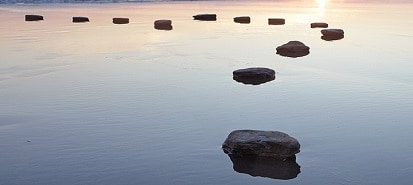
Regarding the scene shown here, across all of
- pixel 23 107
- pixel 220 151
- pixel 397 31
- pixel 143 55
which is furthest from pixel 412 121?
pixel 397 31

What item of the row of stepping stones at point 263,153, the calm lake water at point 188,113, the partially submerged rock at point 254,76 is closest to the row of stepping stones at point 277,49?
the partially submerged rock at point 254,76

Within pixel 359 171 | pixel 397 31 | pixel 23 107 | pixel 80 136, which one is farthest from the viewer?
pixel 397 31

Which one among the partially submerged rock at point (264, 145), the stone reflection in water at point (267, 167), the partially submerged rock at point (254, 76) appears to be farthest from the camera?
the partially submerged rock at point (254, 76)

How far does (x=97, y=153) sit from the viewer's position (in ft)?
26.4

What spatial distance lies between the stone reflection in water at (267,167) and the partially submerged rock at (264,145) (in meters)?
0.07

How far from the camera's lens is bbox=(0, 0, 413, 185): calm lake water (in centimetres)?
737

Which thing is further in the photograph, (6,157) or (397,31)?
(397,31)

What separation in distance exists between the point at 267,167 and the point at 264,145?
0.37 m

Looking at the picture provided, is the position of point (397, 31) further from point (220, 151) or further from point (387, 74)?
point (220, 151)

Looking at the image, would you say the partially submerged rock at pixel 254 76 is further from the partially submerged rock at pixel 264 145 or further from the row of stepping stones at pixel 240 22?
the row of stepping stones at pixel 240 22

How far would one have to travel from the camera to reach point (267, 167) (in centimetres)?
748

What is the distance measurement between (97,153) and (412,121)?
5.85 metres

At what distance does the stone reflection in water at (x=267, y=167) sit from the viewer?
7.26 meters

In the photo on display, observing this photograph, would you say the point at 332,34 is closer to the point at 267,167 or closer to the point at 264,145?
the point at 264,145
